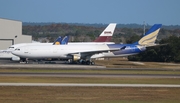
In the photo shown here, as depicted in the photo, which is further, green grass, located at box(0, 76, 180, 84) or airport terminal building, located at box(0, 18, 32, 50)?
airport terminal building, located at box(0, 18, 32, 50)

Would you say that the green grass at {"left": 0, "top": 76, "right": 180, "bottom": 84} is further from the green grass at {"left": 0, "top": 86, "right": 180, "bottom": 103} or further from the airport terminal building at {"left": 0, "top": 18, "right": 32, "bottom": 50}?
the airport terminal building at {"left": 0, "top": 18, "right": 32, "bottom": 50}

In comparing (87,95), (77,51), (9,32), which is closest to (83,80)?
(87,95)

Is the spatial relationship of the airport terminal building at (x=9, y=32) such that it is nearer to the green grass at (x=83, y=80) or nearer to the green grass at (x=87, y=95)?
the green grass at (x=83, y=80)

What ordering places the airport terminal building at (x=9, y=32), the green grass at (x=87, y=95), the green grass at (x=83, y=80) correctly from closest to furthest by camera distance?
the green grass at (x=87, y=95)
the green grass at (x=83, y=80)
the airport terminal building at (x=9, y=32)

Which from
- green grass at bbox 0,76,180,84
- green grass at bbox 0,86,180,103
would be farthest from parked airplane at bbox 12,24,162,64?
green grass at bbox 0,86,180,103

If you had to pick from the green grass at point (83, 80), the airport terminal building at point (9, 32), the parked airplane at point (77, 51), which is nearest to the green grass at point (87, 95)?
the green grass at point (83, 80)

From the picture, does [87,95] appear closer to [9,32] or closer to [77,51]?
[77,51]

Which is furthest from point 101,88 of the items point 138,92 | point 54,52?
point 54,52

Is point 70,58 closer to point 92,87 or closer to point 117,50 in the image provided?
point 117,50

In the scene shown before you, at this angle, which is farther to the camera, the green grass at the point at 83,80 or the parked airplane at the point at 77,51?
the parked airplane at the point at 77,51

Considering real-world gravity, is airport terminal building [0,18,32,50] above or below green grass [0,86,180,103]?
above

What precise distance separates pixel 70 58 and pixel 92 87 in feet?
119

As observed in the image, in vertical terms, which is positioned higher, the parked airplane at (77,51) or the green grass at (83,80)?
the parked airplane at (77,51)

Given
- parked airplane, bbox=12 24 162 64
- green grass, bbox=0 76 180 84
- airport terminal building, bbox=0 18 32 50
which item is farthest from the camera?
airport terminal building, bbox=0 18 32 50
